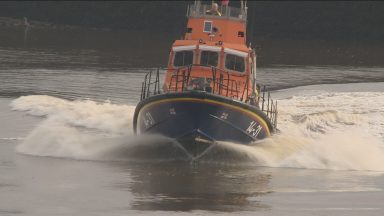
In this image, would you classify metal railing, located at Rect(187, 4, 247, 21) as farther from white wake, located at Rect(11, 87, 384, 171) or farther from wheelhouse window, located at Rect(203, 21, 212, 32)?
white wake, located at Rect(11, 87, 384, 171)

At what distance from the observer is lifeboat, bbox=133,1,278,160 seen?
18.8 m

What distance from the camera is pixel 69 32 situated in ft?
205

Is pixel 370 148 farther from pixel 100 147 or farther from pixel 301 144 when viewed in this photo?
pixel 100 147

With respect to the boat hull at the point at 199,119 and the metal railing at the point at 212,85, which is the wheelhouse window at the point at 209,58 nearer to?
the metal railing at the point at 212,85

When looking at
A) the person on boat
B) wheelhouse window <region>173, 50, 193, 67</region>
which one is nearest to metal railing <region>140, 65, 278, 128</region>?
wheelhouse window <region>173, 50, 193, 67</region>

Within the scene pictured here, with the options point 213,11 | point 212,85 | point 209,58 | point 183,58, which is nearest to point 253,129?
point 212,85

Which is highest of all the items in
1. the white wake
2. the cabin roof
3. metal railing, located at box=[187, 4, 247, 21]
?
metal railing, located at box=[187, 4, 247, 21]

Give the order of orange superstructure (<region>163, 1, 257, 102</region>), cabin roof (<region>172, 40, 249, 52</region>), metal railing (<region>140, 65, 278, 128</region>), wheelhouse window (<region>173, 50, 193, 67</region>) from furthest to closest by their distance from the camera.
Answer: cabin roof (<region>172, 40, 249, 52</region>) → wheelhouse window (<region>173, 50, 193, 67</region>) → orange superstructure (<region>163, 1, 257, 102</region>) → metal railing (<region>140, 65, 278, 128</region>)

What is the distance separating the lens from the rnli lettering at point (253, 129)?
1964 cm

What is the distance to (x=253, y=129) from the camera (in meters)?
19.8

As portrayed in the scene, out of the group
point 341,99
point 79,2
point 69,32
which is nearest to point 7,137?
point 341,99

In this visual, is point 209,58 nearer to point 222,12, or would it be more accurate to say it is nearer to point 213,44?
point 213,44

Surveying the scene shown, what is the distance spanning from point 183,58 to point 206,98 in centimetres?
271

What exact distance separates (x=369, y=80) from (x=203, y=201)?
22.0m
